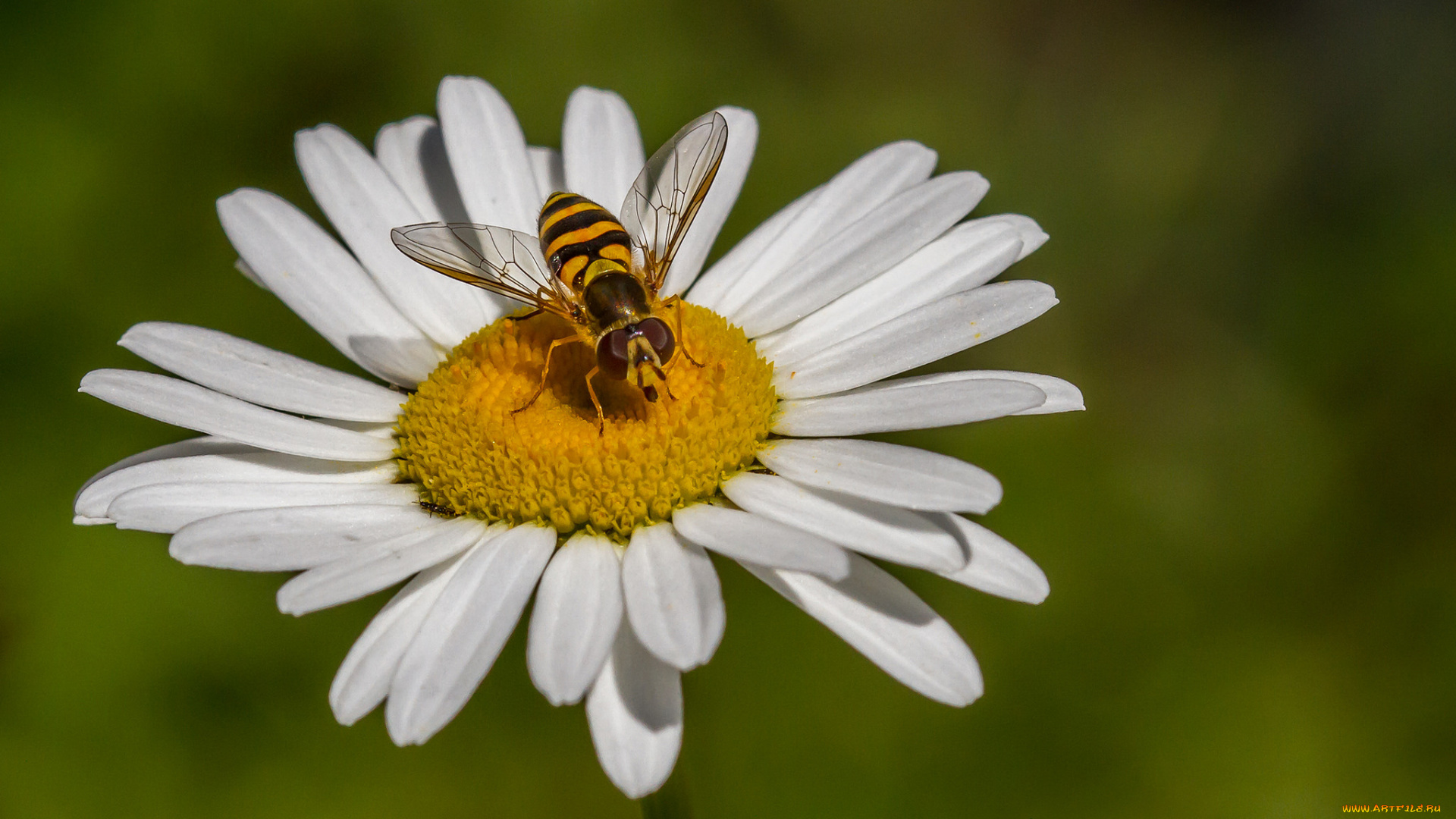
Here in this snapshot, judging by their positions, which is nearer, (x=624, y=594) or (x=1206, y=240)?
(x=624, y=594)

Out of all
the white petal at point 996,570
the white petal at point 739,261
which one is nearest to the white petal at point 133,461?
the white petal at point 739,261

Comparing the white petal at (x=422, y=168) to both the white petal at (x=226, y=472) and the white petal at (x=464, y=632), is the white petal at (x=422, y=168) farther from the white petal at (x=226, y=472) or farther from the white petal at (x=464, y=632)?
the white petal at (x=464, y=632)

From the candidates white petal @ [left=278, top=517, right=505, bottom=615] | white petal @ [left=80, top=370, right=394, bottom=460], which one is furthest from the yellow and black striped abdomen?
white petal @ [left=278, top=517, right=505, bottom=615]

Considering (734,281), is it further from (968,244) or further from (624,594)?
(624,594)

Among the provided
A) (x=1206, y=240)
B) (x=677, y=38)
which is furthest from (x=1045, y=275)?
(x=677, y=38)

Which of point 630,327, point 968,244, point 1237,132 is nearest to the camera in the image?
point 630,327

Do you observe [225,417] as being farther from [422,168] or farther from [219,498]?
[422,168]
